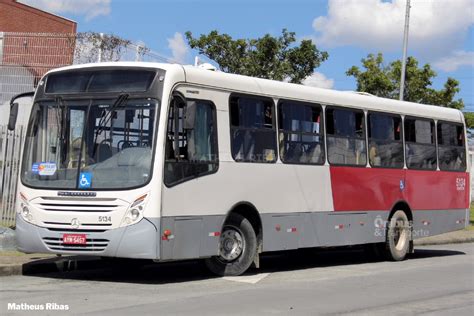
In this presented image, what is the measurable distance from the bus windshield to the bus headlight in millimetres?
230

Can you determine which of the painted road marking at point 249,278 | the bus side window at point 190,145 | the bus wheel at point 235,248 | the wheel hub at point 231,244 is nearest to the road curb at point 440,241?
the painted road marking at point 249,278

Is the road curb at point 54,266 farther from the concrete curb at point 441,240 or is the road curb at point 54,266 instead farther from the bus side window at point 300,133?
the concrete curb at point 441,240

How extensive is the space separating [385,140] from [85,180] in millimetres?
7352

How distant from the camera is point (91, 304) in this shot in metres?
9.02

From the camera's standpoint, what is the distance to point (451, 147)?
18.1 m

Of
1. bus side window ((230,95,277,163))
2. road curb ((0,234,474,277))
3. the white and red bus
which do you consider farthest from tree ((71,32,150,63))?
road curb ((0,234,474,277))

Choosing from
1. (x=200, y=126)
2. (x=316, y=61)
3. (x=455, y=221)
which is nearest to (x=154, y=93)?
(x=200, y=126)

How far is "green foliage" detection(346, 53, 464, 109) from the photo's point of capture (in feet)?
123

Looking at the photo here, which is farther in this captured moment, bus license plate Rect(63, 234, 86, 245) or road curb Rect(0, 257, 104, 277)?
road curb Rect(0, 257, 104, 277)

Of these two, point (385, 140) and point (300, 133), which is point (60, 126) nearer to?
point (300, 133)

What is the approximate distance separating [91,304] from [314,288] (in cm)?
366

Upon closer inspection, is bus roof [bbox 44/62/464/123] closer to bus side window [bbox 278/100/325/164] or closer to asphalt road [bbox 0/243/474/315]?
bus side window [bbox 278/100/325/164]

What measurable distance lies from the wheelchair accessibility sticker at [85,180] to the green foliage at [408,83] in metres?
28.2

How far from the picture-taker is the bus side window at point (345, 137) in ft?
46.9
